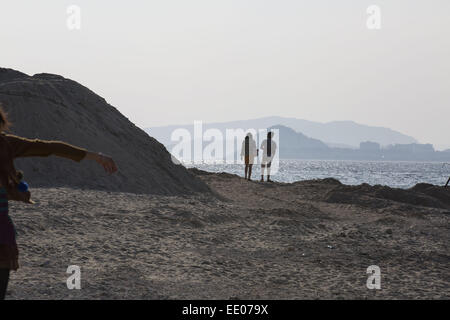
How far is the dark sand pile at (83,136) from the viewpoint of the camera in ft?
46.9

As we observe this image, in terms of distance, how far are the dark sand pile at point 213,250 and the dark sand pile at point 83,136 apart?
5.29 ft

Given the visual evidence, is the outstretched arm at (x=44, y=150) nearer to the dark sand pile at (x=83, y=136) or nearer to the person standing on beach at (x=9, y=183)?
the person standing on beach at (x=9, y=183)

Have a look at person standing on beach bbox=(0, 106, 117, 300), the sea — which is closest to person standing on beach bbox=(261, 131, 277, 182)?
the sea

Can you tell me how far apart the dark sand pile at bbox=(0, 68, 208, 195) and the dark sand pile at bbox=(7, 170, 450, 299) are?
1.61 metres

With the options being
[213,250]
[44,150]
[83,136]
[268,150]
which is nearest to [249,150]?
[268,150]

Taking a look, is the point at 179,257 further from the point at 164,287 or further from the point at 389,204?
the point at 389,204

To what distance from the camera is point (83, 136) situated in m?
16.0

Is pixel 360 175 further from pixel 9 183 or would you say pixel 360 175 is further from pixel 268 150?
pixel 9 183

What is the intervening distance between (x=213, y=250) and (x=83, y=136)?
8.66 meters

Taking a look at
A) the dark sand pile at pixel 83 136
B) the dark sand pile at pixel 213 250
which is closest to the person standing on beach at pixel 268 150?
the dark sand pile at pixel 83 136

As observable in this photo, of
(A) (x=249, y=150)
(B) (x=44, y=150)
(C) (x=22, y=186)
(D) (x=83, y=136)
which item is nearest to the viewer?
(C) (x=22, y=186)

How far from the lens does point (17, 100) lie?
1641cm

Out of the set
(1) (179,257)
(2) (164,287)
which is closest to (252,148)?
(1) (179,257)
